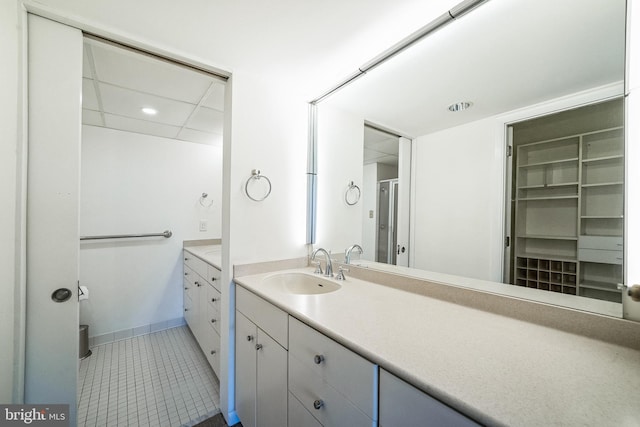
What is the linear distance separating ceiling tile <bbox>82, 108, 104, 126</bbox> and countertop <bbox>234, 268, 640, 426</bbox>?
2402 mm

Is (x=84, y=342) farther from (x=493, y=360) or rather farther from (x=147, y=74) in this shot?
(x=493, y=360)

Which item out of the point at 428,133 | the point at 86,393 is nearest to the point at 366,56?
the point at 428,133

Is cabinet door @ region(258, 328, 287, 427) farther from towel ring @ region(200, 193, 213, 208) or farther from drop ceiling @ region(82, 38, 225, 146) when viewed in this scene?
towel ring @ region(200, 193, 213, 208)

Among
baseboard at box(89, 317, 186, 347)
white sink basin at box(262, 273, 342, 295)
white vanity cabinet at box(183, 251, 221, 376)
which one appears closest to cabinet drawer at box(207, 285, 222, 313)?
white vanity cabinet at box(183, 251, 221, 376)

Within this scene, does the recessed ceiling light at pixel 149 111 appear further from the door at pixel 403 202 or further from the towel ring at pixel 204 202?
the door at pixel 403 202

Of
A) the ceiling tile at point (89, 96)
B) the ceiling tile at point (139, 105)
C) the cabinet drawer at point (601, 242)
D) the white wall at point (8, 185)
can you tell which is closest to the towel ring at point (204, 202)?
the ceiling tile at point (139, 105)

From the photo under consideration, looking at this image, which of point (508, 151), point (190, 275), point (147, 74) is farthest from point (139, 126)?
point (508, 151)

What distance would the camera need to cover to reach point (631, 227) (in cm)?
69

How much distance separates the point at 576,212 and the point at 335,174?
1.30 metres

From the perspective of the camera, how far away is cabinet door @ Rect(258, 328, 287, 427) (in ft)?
3.35

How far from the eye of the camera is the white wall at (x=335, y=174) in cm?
175

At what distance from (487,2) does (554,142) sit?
585mm

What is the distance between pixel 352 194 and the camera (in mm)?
1717

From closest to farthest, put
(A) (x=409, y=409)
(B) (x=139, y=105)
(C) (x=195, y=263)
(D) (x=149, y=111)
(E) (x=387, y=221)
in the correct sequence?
(A) (x=409, y=409), (E) (x=387, y=221), (B) (x=139, y=105), (D) (x=149, y=111), (C) (x=195, y=263)
